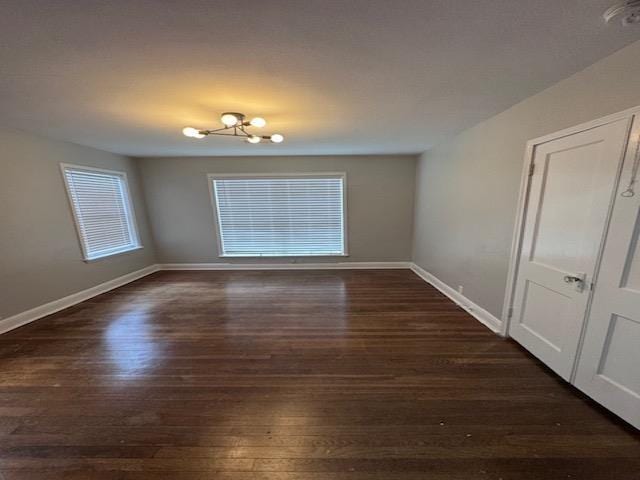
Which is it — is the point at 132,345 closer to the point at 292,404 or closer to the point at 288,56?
the point at 292,404

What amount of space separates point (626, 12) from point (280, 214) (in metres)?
4.51

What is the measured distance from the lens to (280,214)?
16.2ft

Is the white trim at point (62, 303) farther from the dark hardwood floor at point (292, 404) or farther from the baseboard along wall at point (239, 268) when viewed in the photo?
the dark hardwood floor at point (292, 404)

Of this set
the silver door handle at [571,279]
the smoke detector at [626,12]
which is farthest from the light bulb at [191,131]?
the silver door handle at [571,279]

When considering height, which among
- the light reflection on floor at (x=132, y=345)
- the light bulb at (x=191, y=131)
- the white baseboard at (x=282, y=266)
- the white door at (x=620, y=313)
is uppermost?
the light bulb at (x=191, y=131)

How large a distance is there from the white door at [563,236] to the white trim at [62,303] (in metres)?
5.67

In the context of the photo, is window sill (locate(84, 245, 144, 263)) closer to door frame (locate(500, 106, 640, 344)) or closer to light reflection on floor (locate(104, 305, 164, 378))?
light reflection on floor (locate(104, 305, 164, 378))

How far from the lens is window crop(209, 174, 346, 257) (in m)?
4.77

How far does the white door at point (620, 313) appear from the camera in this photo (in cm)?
141

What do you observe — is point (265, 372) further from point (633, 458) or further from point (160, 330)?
point (633, 458)

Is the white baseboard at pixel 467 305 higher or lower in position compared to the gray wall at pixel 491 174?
lower

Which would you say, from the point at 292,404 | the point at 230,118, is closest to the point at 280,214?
the point at 230,118

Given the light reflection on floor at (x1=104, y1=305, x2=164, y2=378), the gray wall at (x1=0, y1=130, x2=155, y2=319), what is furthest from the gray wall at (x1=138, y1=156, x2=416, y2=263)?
the light reflection on floor at (x1=104, y1=305, x2=164, y2=378)

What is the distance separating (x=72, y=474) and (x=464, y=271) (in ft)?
12.8
